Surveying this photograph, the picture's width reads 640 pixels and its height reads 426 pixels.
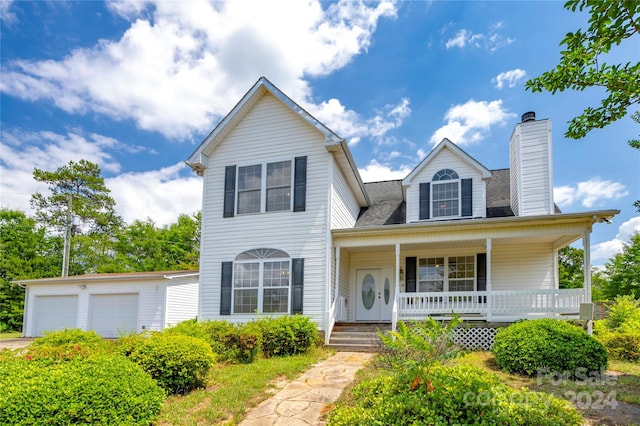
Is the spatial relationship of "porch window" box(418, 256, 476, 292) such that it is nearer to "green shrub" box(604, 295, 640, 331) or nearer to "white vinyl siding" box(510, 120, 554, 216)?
"white vinyl siding" box(510, 120, 554, 216)

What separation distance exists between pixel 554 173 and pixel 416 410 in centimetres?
1196

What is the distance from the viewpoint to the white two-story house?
434 inches

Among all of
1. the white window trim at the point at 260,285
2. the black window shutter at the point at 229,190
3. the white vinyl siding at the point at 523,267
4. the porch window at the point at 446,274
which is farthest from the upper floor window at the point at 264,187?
the white vinyl siding at the point at 523,267

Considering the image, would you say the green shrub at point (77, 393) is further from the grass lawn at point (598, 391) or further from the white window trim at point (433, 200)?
the white window trim at point (433, 200)

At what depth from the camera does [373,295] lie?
13.3m

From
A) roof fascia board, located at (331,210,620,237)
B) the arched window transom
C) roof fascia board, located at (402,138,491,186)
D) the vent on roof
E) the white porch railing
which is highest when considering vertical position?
the vent on roof

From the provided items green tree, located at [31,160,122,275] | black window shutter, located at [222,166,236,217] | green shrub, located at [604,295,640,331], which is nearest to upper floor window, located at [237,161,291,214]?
black window shutter, located at [222,166,236,217]

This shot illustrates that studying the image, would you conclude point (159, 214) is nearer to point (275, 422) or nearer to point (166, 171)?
point (166, 171)

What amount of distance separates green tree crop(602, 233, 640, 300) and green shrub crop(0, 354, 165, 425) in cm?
2429

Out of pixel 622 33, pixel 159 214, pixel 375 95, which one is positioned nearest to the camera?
pixel 622 33

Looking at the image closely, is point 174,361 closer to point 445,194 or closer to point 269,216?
point 269,216

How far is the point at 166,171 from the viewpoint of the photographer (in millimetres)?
31688

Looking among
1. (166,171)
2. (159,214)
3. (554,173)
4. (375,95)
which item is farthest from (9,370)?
(159,214)

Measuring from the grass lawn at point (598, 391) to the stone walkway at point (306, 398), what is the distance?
279mm
